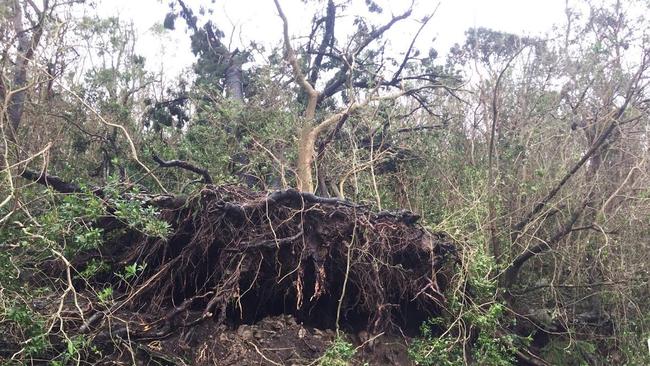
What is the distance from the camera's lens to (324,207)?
22.4 ft

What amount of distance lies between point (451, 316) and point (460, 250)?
0.79 metres

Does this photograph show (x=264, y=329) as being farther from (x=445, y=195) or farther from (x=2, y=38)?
(x=2, y=38)

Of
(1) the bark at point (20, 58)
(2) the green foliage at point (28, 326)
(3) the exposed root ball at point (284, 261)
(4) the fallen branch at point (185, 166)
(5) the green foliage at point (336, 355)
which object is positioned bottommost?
(5) the green foliage at point (336, 355)

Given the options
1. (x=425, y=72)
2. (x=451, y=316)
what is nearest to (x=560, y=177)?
(x=451, y=316)

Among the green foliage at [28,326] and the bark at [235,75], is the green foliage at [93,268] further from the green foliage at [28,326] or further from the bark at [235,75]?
the bark at [235,75]

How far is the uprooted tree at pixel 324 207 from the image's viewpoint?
20.2ft

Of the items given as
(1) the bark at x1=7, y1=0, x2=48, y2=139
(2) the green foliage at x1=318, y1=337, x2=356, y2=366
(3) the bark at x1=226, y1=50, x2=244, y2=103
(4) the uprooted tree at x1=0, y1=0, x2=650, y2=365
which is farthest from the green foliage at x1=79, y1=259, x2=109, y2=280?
(3) the bark at x1=226, y1=50, x2=244, y2=103

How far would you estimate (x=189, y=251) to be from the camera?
6637 millimetres

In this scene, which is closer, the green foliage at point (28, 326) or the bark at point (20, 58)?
the green foliage at point (28, 326)

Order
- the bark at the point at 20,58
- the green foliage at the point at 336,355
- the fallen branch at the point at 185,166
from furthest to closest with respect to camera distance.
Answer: the bark at the point at 20,58
the fallen branch at the point at 185,166
the green foliage at the point at 336,355

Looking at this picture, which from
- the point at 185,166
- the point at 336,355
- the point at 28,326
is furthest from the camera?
the point at 185,166

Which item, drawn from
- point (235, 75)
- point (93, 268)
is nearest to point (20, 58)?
point (93, 268)

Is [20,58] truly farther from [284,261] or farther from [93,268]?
[284,261]

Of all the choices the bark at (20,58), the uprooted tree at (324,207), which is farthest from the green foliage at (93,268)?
the bark at (20,58)
